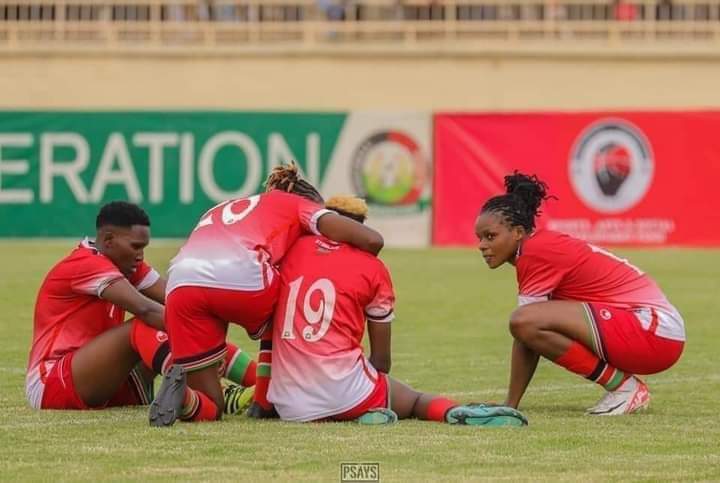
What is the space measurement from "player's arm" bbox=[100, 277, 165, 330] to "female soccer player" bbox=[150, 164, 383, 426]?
0.31 m

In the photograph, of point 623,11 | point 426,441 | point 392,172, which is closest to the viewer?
point 426,441

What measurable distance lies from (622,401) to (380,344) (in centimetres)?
147

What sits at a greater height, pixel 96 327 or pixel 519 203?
pixel 519 203

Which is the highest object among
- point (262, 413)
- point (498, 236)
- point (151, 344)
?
point (498, 236)

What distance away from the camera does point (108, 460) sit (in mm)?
7555

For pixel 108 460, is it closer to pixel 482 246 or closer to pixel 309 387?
pixel 309 387

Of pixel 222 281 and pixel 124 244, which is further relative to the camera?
pixel 124 244

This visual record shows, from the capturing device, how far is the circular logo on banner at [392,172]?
99.3ft

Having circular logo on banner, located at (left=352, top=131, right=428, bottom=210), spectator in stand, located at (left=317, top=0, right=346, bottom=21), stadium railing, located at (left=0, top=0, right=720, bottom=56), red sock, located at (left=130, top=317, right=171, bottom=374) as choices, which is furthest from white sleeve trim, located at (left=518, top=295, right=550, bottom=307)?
spectator in stand, located at (left=317, top=0, right=346, bottom=21)

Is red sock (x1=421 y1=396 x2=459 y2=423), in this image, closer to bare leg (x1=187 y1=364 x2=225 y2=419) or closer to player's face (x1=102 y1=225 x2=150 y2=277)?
bare leg (x1=187 y1=364 x2=225 y2=419)

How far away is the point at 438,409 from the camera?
9.05 meters

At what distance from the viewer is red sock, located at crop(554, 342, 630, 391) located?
9.46 meters

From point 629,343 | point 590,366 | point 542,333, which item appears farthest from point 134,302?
point 629,343

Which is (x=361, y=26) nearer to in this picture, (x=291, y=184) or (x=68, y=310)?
(x=68, y=310)
